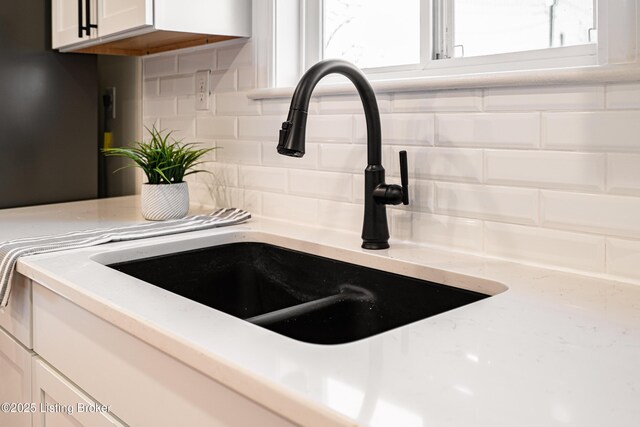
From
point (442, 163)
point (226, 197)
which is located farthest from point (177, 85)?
point (442, 163)

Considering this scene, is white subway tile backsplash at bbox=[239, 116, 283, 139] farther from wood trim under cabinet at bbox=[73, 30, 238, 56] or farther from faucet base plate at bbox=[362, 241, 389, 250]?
faucet base plate at bbox=[362, 241, 389, 250]

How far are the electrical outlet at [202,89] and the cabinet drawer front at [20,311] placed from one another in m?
0.91

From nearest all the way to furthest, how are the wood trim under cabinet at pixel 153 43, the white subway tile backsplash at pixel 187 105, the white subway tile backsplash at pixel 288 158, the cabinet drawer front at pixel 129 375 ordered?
the cabinet drawer front at pixel 129 375
the white subway tile backsplash at pixel 288 158
the wood trim under cabinet at pixel 153 43
the white subway tile backsplash at pixel 187 105

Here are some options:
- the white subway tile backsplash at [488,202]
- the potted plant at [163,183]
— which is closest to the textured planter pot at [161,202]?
the potted plant at [163,183]

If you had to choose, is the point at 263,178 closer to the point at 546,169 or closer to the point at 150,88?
the point at 150,88

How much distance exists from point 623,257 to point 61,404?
106 cm

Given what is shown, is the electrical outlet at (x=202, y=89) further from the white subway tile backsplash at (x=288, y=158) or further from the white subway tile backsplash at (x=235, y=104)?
the white subway tile backsplash at (x=288, y=158)

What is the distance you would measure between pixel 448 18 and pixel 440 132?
30cm

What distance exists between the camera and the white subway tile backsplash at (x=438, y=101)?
1.26m

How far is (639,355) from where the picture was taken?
2.39ft

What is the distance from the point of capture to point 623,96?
1.05 m

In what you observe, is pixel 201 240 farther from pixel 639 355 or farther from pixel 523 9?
pixel 639 355

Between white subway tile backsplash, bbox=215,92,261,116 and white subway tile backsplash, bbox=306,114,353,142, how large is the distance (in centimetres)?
26

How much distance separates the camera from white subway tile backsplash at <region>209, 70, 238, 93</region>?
1899mm
